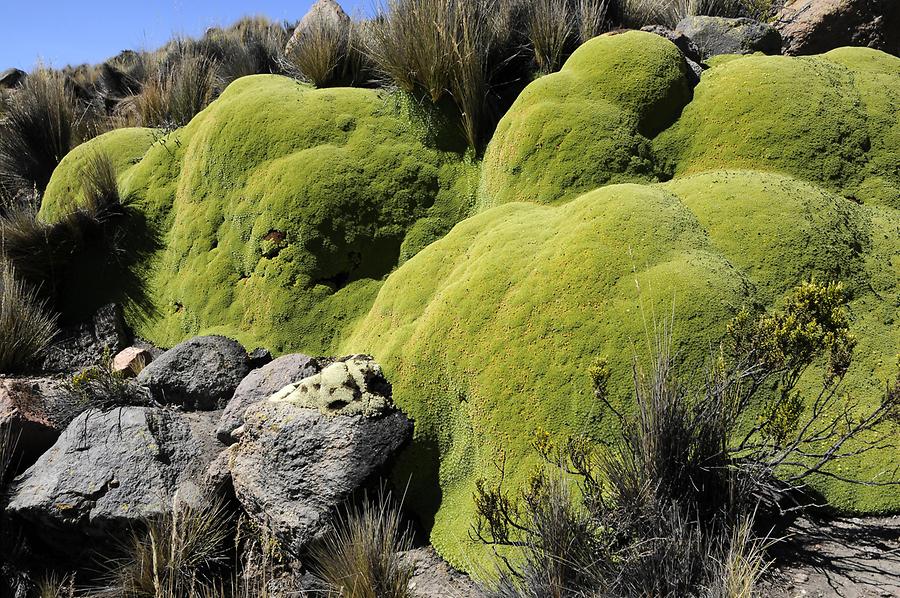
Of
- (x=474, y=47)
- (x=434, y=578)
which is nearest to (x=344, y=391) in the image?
(x=434, y=578)

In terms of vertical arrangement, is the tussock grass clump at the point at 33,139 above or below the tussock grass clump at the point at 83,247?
above

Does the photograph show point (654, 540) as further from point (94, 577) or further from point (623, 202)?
point (94, 577)

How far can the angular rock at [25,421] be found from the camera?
5.84 meters

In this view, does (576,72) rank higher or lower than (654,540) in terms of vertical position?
higher

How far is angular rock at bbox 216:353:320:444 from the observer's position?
5.30m

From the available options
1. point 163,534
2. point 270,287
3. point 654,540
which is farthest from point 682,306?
point 270,287

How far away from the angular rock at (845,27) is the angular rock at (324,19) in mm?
5679

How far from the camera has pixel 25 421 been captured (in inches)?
235

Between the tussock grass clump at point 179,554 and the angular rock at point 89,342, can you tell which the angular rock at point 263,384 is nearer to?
the tussock grass clump at point 179,554

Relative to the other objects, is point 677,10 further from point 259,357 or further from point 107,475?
point 107,475

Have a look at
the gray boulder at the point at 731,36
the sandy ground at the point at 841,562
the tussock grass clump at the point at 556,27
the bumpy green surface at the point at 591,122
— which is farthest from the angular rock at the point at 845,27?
the sandy ground at the point at 841,562

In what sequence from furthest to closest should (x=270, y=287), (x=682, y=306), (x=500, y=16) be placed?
1. (x=500, y=16)
2. (x=270, y=287)
3. (x=682, y=306)

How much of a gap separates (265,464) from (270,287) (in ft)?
8.90

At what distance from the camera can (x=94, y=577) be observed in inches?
196
